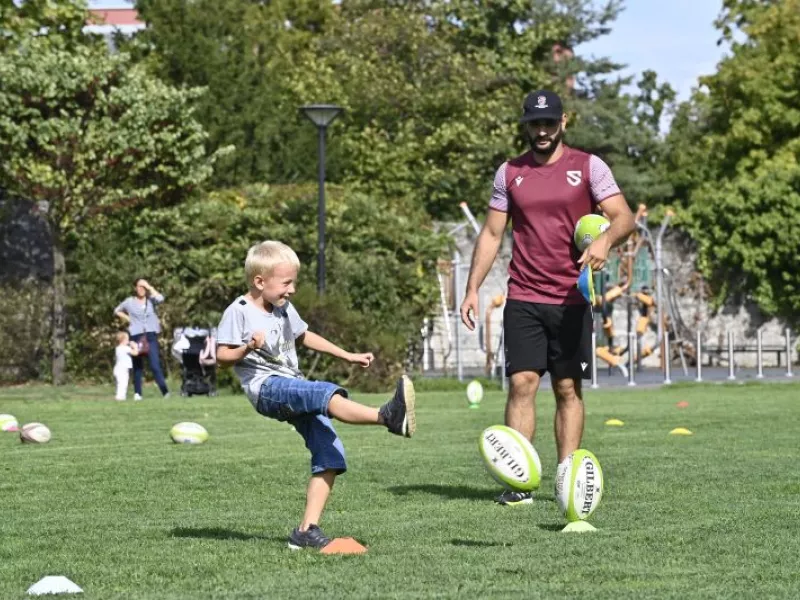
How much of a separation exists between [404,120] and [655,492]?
38.8 metres

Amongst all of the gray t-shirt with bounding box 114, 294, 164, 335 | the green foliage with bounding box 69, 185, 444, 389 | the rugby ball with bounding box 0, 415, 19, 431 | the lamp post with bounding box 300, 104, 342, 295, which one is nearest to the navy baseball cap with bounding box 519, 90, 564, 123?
the rugby ball with bounding box 0, 415, 19, 431

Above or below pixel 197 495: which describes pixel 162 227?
above

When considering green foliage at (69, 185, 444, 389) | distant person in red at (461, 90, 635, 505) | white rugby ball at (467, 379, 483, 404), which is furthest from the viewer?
green foliage at (69, 185, 444, 389)

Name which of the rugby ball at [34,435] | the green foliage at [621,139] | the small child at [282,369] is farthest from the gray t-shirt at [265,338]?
the green foliage at [621,139]

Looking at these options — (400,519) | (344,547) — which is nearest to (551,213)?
(400,519)

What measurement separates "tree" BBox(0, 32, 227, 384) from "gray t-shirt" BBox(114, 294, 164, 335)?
4.70 m

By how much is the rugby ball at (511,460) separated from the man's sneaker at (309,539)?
3.24 feet

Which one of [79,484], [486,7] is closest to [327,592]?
Result: [79,484]

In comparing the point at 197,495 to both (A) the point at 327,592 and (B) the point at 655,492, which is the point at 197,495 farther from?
(A) the point at 327,592

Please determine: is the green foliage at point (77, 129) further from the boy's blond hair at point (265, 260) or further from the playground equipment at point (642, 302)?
the boy's blond hair at point (265, 260)

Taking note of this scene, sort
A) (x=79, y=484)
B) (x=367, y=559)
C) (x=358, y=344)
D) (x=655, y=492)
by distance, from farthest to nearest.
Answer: (x=358, y=344) < (x=79, y=484) < (x=655, y=492) < (x=367, y=559)

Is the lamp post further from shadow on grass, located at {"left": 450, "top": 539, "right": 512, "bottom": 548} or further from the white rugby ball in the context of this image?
shadow on grass, located at {"left": 450, "top": 539, "right": 512, "bottom": 548}

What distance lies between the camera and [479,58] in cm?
4919

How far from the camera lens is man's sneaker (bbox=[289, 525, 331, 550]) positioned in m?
7.18
